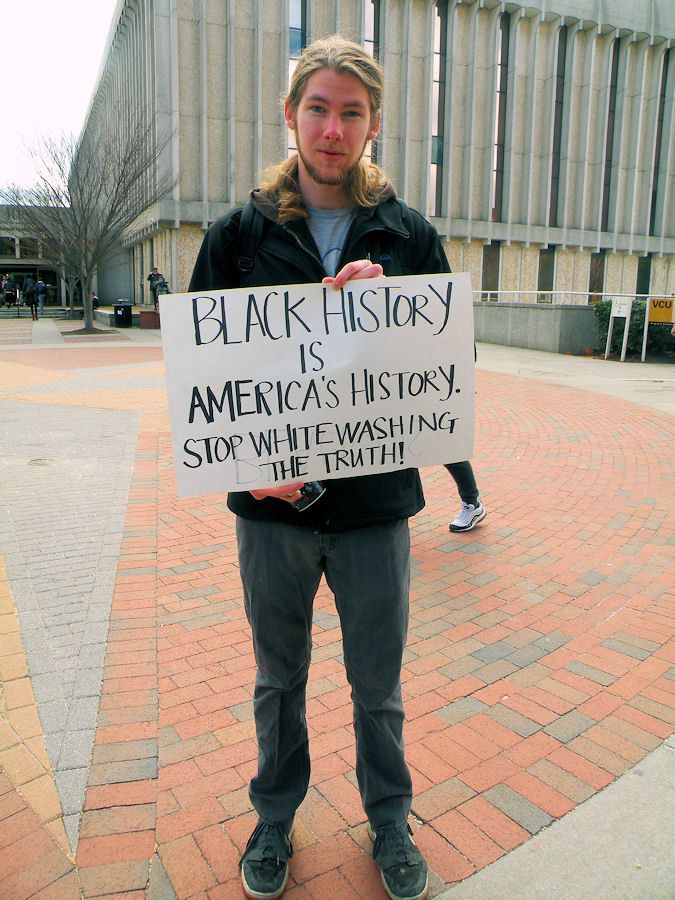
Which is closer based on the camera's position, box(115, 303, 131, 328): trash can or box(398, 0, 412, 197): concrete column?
box(115, 303, 131, 328): trash can

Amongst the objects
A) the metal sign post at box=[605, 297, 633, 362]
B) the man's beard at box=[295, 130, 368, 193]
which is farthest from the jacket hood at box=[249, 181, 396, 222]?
the metal sign post at box=[605, 297, 633, 362]

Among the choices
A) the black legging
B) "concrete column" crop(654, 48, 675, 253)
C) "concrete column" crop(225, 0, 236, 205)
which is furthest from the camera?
"concrete column" crop(654, 48, 675, 253)

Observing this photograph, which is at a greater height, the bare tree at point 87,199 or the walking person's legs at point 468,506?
the bare tree at point 87,199

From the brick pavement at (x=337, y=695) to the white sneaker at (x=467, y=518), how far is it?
0.12 metres

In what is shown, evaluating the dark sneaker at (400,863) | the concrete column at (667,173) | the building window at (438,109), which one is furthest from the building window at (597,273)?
the dark sneaker at (400,863)

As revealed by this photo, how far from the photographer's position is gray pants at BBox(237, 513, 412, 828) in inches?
83.2

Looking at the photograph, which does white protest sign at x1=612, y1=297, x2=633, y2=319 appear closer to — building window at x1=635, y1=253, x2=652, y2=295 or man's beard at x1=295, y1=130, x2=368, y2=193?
man's beard at x1=295, y1=130, x2=368, y2=193

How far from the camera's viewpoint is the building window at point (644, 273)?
39188mm

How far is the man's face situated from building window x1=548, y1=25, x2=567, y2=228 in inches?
1451

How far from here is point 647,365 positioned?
16531 mm

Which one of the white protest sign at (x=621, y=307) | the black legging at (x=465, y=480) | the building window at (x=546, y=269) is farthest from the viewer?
the building window at (x=546, y=269)

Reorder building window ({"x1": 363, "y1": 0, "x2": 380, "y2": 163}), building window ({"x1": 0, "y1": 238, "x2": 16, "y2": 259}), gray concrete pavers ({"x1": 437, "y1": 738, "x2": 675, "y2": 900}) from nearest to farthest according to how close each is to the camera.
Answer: gray concrete pavers ({"x1": 437, "y1": 738, "x2": 675, "y2": 900}), building window ({"x1": 363, "y1": 0, "x2": 380, "y2": 163}), building window ({"x1": 0, "y1": 238, "x2": 16, "y2": 259})

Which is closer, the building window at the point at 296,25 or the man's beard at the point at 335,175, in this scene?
the man's beard at the point at 335,175

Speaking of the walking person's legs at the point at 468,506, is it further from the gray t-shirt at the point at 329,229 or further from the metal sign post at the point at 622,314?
the metal sign post at the point at 622,314
